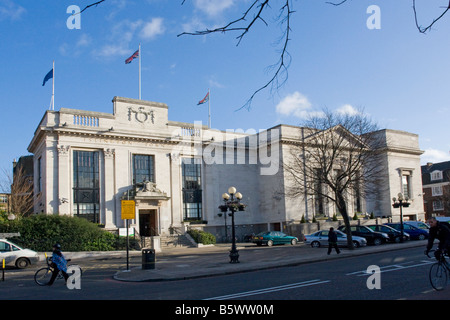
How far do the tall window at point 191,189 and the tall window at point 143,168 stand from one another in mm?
3299

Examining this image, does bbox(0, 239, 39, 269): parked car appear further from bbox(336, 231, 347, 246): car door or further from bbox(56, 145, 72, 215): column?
bbox(336, 231, 347, 246): car door

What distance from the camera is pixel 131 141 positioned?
37.4m

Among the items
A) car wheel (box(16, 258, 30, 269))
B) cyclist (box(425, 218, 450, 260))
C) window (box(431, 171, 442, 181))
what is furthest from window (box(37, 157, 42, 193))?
window (box(431, 171, 442, 181))

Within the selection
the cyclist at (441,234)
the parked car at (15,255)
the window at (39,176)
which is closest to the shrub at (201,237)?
the window at (39,176)

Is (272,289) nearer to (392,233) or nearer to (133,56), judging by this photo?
(392,233)

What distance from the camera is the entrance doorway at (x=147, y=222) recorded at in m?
37.9

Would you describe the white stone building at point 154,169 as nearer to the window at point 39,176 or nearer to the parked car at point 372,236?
the window at point 39,176

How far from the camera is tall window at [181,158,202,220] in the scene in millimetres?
40128

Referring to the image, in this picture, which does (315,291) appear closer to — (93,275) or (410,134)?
(93,275)

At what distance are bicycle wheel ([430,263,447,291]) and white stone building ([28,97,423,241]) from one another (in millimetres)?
28876

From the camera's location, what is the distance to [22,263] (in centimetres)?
2291

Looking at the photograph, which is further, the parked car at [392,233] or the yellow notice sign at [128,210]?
the parked car at [392,233]

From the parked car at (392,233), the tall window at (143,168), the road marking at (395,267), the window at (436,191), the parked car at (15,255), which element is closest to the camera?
the road marking at (395,267)

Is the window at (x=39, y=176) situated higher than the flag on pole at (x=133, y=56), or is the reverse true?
the flag on pole at (x=133, y=56)
